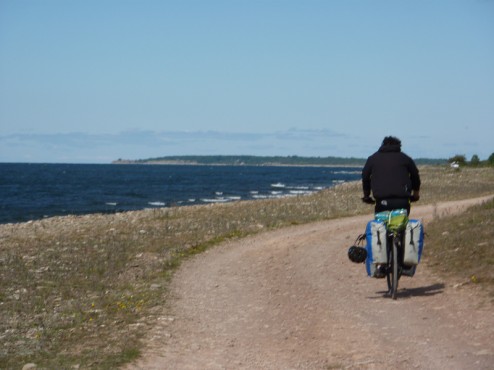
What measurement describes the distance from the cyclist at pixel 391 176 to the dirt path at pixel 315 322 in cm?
150

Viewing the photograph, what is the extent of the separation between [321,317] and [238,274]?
4.78 meters

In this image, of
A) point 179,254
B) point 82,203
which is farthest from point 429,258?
point 82,203

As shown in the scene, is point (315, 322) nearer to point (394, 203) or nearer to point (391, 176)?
point (394, 203)

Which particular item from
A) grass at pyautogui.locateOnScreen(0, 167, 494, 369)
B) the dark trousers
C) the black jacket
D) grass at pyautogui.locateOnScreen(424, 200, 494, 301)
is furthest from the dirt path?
the black jacket

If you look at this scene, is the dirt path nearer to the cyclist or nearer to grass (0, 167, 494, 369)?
grass (0, 167, 494, 369)

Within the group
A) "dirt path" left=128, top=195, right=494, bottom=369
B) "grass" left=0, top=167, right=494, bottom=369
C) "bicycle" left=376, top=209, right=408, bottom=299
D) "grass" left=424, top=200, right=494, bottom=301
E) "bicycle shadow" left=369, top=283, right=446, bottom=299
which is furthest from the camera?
"grass" left=424, top=200, right=494, bottom=301

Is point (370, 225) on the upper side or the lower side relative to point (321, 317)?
upper

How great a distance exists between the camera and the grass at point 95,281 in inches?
387

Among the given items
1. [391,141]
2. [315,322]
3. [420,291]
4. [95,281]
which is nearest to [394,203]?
[391,141]

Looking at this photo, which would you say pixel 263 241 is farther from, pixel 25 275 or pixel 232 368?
pixel 232 368

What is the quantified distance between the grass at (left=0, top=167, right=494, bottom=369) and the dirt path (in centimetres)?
54

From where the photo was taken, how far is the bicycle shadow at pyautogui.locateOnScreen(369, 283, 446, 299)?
11.9 meters

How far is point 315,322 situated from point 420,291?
259cm

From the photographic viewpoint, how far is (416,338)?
916cm
